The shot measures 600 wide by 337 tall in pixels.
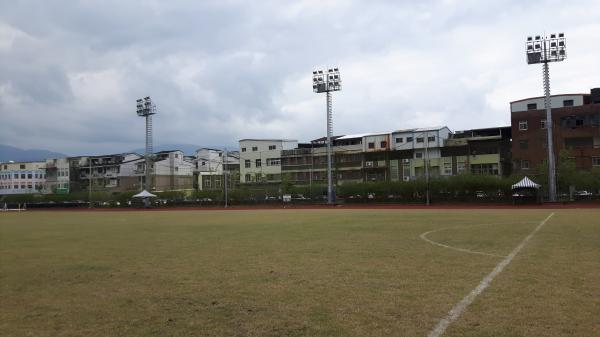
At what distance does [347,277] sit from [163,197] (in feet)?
265

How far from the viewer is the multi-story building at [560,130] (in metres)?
74.3

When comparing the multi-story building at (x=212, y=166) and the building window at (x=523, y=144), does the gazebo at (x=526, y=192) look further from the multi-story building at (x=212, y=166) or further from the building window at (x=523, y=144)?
the multi-story building at (x=212, y=166)

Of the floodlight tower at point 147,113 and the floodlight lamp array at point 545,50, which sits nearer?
the floodlight lamp array at point 545,50

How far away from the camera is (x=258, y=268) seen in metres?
12.2

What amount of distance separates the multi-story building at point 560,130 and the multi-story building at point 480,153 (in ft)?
14.2

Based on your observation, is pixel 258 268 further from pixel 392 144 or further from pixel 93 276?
pixel 392 144

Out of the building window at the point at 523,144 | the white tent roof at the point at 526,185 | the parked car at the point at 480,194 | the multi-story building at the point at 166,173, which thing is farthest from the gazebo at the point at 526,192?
the multi-story building at the point at 166,173

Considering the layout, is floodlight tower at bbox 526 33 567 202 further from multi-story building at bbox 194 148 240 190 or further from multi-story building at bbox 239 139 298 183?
multi-story building at bbox 194 148 240 190

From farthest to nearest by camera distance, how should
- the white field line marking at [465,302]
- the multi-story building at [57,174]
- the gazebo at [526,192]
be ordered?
the multi-story building at [57,174]
the gazebo at [526,192]
the white field line marking at [465,302]

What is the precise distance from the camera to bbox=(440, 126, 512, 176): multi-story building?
8288cm

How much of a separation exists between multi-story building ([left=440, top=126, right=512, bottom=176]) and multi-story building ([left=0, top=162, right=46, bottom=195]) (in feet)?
320

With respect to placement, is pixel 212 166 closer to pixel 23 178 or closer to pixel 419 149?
pixel 23 178

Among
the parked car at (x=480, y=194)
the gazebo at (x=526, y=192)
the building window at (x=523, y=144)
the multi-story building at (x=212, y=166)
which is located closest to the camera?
the gazebo at (x=526, y=192)

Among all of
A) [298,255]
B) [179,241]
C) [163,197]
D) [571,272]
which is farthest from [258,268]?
[163,197]
